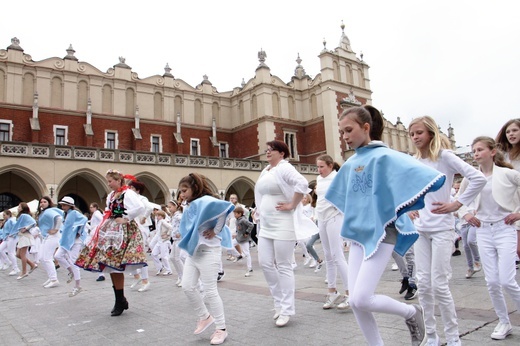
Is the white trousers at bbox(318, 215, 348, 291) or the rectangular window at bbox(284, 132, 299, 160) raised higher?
the rectangular window at bbox(284, 132, 299, 160)

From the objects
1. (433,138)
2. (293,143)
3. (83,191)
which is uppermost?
(293,143)

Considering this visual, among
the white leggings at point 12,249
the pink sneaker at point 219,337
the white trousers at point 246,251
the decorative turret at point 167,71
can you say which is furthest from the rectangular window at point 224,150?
the pink sneaker at point 219,337

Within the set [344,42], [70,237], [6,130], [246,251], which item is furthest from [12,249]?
[344,42]

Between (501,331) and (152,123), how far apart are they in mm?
32617

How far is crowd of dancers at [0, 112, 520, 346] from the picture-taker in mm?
2617

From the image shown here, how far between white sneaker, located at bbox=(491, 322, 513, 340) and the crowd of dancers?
0.01 metres

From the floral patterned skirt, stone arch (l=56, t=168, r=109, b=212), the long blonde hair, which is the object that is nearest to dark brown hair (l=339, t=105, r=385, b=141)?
the long blonde hair

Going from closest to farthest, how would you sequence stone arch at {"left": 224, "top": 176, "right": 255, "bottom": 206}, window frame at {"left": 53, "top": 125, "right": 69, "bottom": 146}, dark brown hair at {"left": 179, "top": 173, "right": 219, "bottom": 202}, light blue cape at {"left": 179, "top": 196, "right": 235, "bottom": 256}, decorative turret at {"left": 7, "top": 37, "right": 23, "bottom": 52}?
light blue cape at {"left": 179, "top": 196, "right": 235, "bottom": 256}, dark brown hair at {"left": 179, "top": 173, "right": 219, "bottom": 202}, decorative turret at {"left": 7, "top": 37, "right": 23, "bottom": 52}, window frame at {"left": 53, "top": 125, "right": 69, "bottom": 146}, stone arch at {"left": 224, "top": 176, "right": 255, "bottom": 206}

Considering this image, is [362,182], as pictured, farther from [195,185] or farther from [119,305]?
[119,305]

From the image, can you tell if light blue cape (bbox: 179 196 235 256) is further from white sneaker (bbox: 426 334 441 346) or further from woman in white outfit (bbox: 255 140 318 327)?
white sneaker (bbox: 426 334 441 346)

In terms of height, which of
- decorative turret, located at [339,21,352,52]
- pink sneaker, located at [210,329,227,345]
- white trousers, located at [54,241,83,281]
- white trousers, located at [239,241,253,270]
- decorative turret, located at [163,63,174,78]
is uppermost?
decorative turret, located at [339,21,352,52]

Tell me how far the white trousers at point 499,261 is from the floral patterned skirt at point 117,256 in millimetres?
4076

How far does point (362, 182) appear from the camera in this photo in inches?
108

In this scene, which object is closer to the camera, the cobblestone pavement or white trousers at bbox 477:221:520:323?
white trousers at bbox 477:221:520:323
